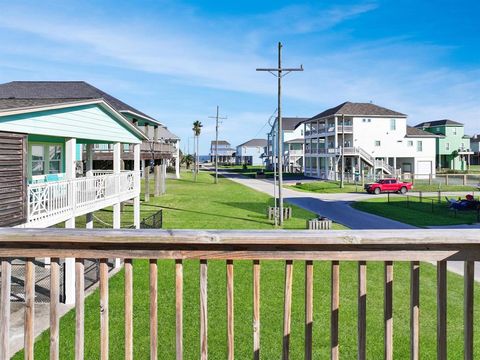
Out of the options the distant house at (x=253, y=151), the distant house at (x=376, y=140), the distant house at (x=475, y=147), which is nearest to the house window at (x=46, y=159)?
the distant house at (x=376, y=140)

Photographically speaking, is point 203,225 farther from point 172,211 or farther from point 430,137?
point 430,137

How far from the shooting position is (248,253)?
2178 mm

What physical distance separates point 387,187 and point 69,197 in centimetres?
3443

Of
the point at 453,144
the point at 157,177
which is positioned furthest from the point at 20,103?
the point at 453,144

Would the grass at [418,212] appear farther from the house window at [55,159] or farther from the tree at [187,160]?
the tree at [187,160]

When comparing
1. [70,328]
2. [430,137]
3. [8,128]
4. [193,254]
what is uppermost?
[430,137]

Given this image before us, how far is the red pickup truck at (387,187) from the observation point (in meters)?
40.8

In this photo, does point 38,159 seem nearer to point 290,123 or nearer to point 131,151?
point 131,151

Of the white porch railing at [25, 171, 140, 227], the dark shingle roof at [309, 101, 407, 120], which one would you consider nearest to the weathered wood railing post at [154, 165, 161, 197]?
the white porch railing at [25, 171, 140, 227]

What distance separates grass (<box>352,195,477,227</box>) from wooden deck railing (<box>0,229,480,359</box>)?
21.5m

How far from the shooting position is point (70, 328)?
909 cm

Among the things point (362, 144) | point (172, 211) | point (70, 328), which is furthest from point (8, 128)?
point (362, 144)

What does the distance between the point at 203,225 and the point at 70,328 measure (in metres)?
13.1

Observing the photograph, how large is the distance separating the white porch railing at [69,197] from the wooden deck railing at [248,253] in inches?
337
